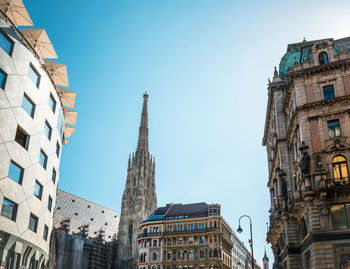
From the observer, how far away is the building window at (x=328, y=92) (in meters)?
35.0

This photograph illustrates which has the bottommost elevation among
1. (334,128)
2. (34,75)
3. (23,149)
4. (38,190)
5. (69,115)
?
(38,190)

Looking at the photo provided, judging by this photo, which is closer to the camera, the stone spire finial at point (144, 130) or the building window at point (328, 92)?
the building window at point (328, 92)

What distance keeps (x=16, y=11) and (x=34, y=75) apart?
722cm

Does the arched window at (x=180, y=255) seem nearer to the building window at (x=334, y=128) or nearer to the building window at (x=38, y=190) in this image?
the building window at (x=38, y=190)

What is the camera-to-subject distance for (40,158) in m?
38.2

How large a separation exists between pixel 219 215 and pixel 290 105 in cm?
5572

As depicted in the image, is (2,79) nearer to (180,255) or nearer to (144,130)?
(180,255)

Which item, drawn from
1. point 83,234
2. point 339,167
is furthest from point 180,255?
point 339,167

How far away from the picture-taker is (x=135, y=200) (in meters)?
136

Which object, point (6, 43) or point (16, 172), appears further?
point (16, 172)

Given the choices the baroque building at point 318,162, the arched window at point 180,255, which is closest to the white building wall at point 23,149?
the baroque building at point 318,162

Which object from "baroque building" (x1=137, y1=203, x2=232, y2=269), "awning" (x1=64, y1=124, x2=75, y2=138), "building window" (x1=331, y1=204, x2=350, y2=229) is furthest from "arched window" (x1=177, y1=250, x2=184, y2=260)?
"building window" (x1=331, y1=204, x2=350, y2=229)

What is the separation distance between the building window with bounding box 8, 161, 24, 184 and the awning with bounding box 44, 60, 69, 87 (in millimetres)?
15163

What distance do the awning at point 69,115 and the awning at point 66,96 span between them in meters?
1.70
